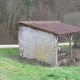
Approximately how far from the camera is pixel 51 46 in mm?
17766

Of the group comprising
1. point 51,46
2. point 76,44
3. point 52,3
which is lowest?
point 76,44

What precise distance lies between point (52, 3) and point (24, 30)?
1140 inches

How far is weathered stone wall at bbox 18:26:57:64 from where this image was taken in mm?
17734

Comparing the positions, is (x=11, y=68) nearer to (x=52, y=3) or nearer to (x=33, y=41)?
(x=33, y=41)

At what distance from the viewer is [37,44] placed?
18672mm

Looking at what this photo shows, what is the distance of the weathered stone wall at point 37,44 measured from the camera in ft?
58.2

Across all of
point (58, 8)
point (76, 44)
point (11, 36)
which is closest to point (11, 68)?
point (76, 44)

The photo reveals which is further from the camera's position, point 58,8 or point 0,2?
point 58,8

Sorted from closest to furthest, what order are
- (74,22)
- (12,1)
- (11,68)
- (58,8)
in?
(11,68) < (74,22) < (12,1) < (58,8)

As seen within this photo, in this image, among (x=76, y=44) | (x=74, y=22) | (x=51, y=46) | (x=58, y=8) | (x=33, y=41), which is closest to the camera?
(x=51, y=46)

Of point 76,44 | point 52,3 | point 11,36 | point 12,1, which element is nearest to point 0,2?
point 12,1

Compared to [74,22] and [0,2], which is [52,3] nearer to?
[0,2]

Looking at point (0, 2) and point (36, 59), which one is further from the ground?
point (0, 2)

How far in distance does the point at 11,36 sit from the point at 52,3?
13110 mm
